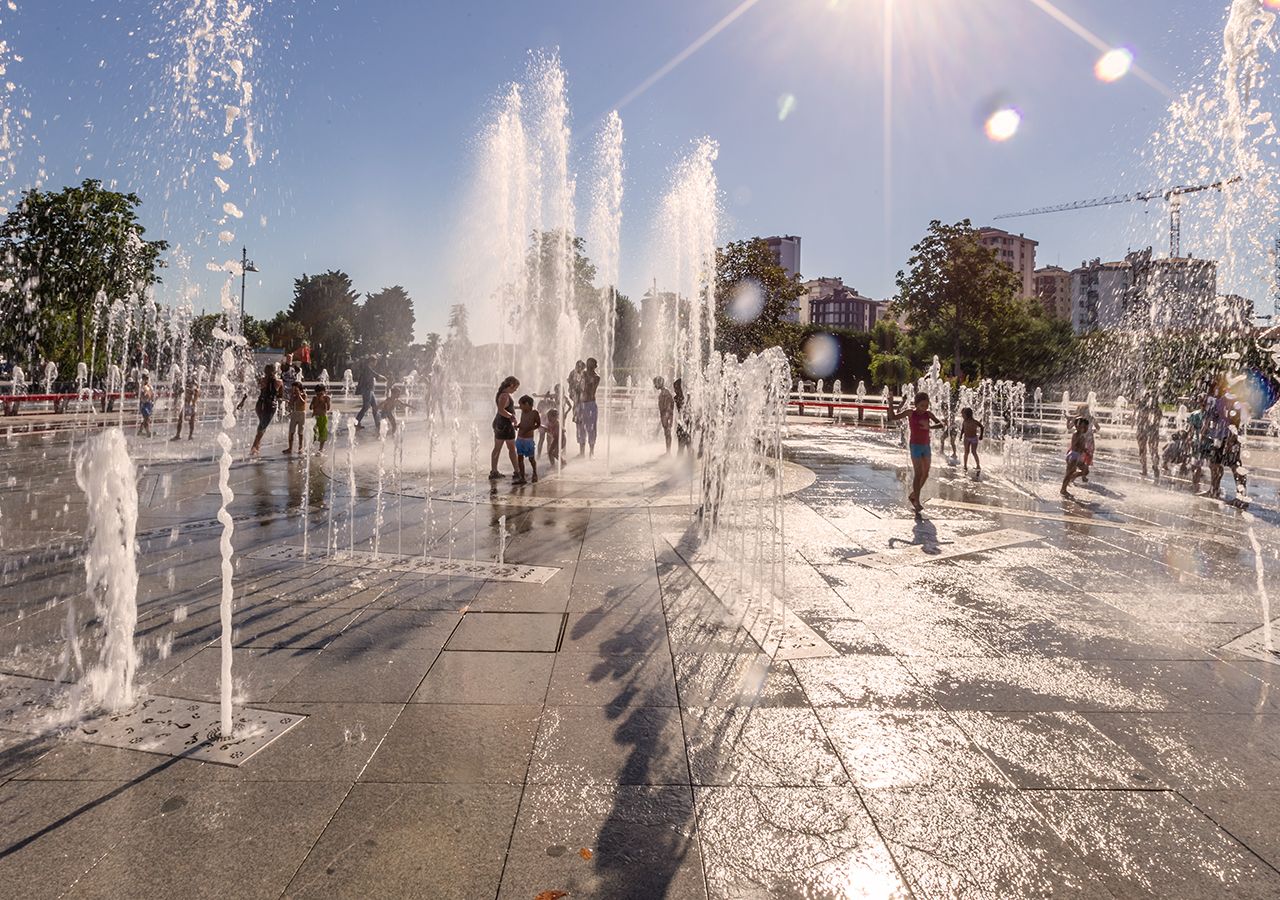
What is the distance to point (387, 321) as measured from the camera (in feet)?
270

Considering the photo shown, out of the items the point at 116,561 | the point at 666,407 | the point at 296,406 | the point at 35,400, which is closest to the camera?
the point at 116,561

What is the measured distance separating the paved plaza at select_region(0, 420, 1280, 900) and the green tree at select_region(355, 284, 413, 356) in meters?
76.5

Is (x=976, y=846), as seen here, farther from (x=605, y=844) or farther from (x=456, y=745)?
(x=456, y=745)

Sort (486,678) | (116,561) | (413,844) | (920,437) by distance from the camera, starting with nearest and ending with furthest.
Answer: (413,844) < (486,678) < (116,561) < (920,437)

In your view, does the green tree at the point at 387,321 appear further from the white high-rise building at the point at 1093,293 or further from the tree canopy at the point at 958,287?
the white high-rise building at the point at 1093,293

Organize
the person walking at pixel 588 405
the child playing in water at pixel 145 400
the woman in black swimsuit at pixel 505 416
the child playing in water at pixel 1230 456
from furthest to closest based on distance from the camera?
the child playing in water at pixel 145 400, the person walking at pixel 588 405, the child playing in water at pixel 1230 456, the woman in black swimsuit at pixel 505 416

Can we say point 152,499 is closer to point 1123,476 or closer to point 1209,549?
point 1209,549

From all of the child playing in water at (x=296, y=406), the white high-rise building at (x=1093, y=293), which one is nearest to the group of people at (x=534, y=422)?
the child playing in water at (x=296, y=406)

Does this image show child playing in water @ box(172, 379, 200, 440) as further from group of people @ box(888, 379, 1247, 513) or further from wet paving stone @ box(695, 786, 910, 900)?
wet paving stone @ box(695, 786, 910, 900)

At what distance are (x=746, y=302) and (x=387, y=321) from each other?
195ft

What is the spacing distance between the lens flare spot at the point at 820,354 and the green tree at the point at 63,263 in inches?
Answer: 1906

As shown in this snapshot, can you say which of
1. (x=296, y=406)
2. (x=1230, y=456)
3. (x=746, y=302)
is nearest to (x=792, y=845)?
(x=1230, y=456)

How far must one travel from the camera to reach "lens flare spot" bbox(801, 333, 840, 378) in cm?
6606

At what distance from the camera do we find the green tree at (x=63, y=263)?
89.5 feet
